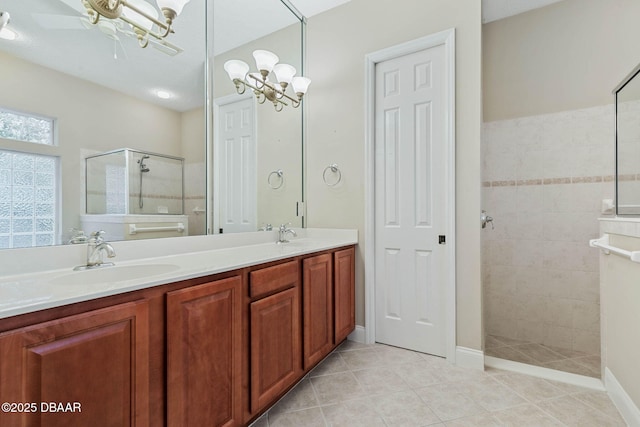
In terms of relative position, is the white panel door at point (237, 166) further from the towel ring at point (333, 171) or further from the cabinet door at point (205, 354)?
the cabinet door at point (205, 354)

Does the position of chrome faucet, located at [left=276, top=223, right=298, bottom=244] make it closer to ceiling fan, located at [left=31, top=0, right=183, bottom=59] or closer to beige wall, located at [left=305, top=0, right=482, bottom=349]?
beige wall, located at [left=305, top=0, right=482, bottom=349]

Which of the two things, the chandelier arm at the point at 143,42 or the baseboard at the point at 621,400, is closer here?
the baseboard at the point at 621,400

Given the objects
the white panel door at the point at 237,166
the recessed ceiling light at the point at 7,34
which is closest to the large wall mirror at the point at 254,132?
the white panel door at the point at 237,166

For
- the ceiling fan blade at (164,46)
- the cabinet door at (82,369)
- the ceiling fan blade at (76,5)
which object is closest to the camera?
the cabinet door at (82,369)

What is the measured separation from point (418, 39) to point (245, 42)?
1.30 m

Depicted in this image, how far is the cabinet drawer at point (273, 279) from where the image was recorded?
4.55 feet

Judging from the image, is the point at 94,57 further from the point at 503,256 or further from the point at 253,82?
the point at 503,256

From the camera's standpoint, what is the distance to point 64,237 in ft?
4.11

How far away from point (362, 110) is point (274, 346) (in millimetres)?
1873

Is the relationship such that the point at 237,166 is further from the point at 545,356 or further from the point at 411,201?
the point at 545,356

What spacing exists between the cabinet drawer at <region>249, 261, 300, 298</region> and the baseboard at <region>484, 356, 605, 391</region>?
1.55m

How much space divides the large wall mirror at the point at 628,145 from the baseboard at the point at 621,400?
3.09ft

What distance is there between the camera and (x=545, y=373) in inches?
75.7

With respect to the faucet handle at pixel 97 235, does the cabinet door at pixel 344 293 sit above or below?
below
